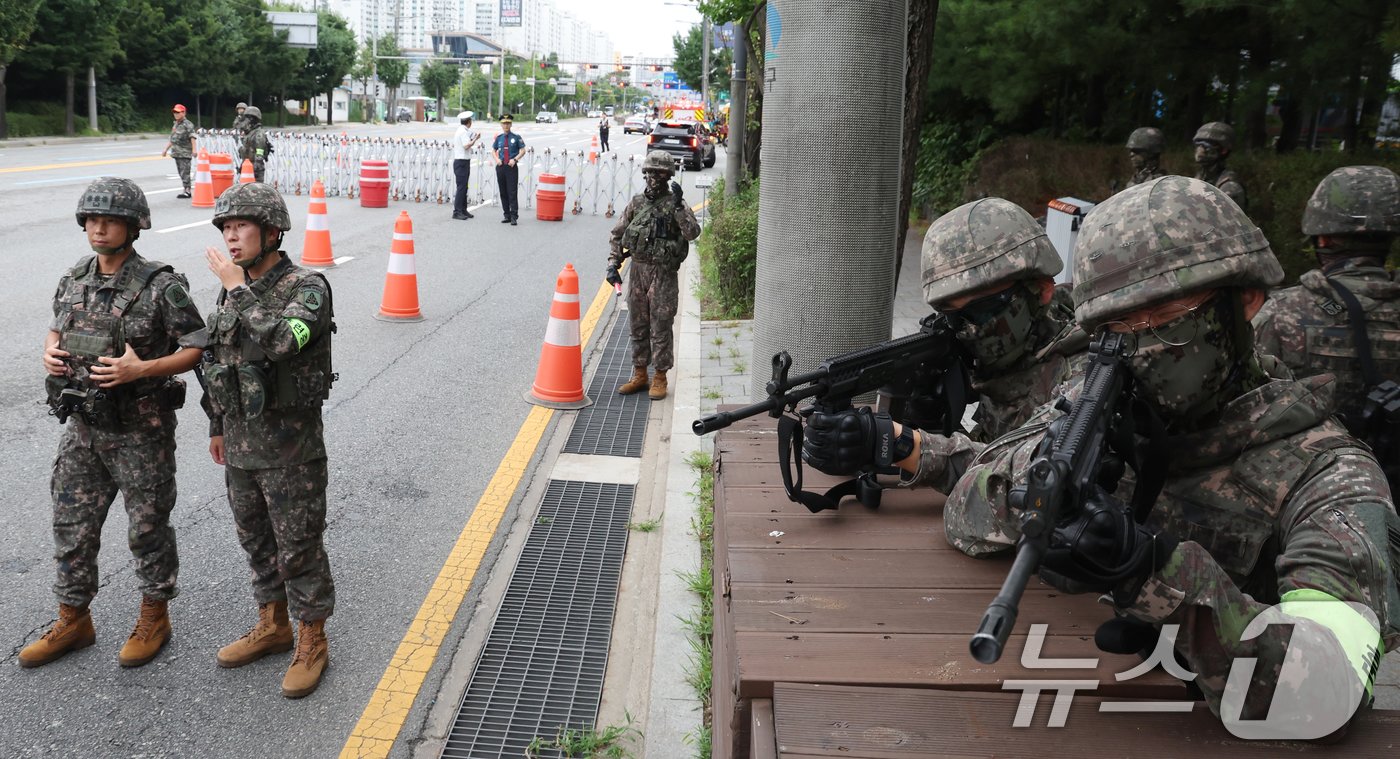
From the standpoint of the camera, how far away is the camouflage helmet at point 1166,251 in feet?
7.02

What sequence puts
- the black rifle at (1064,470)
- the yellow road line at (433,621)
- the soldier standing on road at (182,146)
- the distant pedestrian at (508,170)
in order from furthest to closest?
the soldier standing on road at (182,146), the distant pedestrian at (508,170), the yellow road line at (433,621), the black rifle at (1064,470)

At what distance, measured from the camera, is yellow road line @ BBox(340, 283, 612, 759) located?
397 centimetres

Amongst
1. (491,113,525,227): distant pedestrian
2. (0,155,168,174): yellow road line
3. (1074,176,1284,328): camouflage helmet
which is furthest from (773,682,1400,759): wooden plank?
(0,155,168,174): yellow road line

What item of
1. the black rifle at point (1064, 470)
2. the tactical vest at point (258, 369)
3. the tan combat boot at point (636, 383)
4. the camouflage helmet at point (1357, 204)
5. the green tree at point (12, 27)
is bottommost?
the tan combat boot at point (636, 383)

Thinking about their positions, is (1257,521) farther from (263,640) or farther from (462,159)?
(462,159)

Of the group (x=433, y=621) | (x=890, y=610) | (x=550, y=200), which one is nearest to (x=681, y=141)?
(x=550, y=200)

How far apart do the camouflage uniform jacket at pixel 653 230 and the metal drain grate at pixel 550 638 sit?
101 inches

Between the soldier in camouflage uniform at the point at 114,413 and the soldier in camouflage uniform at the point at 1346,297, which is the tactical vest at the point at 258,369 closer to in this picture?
the soldier in camouflage uniform at the point at 114,413

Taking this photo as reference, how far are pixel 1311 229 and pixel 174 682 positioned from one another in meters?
4.57

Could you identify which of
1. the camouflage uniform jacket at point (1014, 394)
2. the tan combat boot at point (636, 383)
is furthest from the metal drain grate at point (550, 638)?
Answer: the tan combat boot at point (636, 383)

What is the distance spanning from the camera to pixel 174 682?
13.8 feet

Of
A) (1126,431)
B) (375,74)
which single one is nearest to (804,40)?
(1126,431)

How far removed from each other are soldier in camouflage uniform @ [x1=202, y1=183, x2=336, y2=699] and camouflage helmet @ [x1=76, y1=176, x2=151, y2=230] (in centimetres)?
41

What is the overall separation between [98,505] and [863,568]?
3.12m
